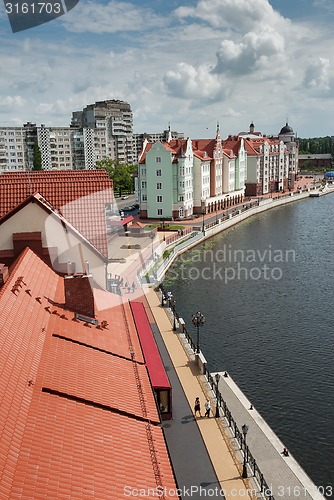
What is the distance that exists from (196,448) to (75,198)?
15463 mm

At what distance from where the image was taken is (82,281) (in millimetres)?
20297

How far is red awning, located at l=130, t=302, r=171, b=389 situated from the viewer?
794 inches

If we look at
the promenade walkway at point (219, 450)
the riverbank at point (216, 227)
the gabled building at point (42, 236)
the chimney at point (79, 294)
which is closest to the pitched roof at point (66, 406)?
the chimney at point (79, 294)

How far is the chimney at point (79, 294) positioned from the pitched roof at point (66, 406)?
1.74ft

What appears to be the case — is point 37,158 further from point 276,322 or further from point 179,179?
point 276,322

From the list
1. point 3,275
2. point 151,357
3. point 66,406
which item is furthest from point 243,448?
point 3,275

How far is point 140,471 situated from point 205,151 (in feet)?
293

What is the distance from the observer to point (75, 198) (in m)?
27.3

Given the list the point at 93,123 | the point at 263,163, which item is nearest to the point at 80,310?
the point at 263,163

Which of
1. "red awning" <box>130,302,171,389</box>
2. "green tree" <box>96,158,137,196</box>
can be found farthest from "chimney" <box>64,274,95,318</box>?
"green tree" <box>96,158,137,196</box>

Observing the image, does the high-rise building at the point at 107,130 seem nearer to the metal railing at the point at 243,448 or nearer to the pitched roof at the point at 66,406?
the metal railing at the point at 243,448

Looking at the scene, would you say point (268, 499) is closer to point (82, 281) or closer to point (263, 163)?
point (82, 281)

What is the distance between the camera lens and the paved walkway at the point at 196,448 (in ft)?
59.1

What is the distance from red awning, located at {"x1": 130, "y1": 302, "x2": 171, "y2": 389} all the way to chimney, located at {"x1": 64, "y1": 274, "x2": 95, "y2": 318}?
3.32 metres
